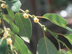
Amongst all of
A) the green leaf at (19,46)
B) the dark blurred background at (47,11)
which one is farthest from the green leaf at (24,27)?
the dark blurred background at (47,11)

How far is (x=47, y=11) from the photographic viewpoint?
4113mm

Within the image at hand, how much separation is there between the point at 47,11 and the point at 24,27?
3.62m

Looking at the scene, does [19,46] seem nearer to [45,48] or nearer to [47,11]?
[45,48]

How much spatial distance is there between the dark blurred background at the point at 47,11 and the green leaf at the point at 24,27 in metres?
1.22

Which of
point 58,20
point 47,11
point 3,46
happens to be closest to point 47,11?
point 47,11

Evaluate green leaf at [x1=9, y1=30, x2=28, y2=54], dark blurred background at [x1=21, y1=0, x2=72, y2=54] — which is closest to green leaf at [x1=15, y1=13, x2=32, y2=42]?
green leaf at [x1=9, y1=30, x2=28, y2=54]

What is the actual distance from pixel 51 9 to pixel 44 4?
0.42 meters

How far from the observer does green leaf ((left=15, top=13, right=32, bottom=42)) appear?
1.70 feet

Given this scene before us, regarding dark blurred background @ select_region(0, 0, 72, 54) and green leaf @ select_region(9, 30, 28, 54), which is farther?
dark blurred background @ select_region(0, 0, 72, 54)

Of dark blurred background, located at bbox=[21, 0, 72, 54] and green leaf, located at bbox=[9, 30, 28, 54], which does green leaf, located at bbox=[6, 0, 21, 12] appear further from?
dark blurred background, located at bbox=[21, 0, 72, 54]

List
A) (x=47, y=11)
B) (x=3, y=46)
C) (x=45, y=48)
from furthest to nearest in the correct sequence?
(x=47, y=11), (x=45, y=48), (x=3, y=46)

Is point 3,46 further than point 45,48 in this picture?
No

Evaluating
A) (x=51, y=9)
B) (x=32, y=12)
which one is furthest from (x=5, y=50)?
(x=51, y=9)

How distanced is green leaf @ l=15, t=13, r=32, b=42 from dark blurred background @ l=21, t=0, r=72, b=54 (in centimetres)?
122
